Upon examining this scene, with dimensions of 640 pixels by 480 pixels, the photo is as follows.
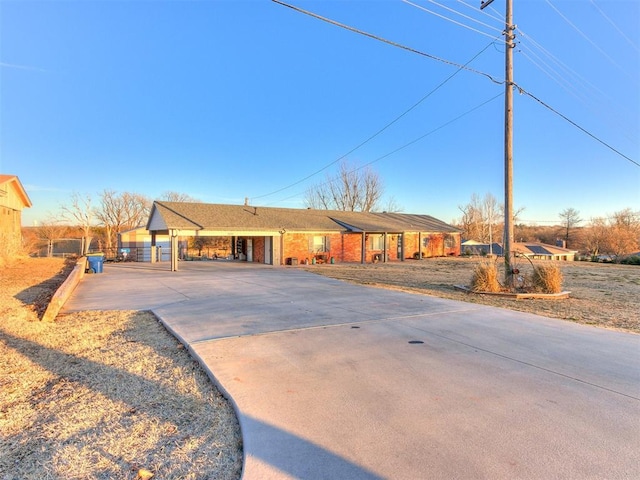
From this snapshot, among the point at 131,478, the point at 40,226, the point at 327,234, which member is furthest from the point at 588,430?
the point at 40,226

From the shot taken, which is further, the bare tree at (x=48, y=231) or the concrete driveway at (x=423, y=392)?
the bare tree at (x=48, y=231)

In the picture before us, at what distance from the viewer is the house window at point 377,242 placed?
88.3 ft

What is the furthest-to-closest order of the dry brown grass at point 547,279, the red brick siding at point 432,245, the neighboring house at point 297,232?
the red brick siding at point 432,245 < the neighboring house at point 297,232 < the dry brown grass at point 547,279

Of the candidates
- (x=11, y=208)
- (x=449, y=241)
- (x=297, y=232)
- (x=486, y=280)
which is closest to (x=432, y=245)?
(x=449, y=241)

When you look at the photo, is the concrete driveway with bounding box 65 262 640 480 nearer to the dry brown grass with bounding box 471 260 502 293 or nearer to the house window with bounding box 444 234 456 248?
the dry brown grass with bounding box 471 260 502 293

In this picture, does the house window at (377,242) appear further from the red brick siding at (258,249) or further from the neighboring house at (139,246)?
the neighboring house at (139,246)

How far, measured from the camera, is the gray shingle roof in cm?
2000

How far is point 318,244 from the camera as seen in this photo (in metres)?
24.3

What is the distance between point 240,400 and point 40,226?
156ft

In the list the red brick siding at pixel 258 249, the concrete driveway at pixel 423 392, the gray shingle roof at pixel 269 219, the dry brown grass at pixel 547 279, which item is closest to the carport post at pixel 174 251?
the gray shingle roof at pixel 269 219

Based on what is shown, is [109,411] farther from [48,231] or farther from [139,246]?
[48,231]

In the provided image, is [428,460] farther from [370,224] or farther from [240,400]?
[370,224]

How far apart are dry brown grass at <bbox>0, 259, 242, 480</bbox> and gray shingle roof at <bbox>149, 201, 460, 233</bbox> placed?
1429 cm

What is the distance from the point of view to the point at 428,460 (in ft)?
8.02
